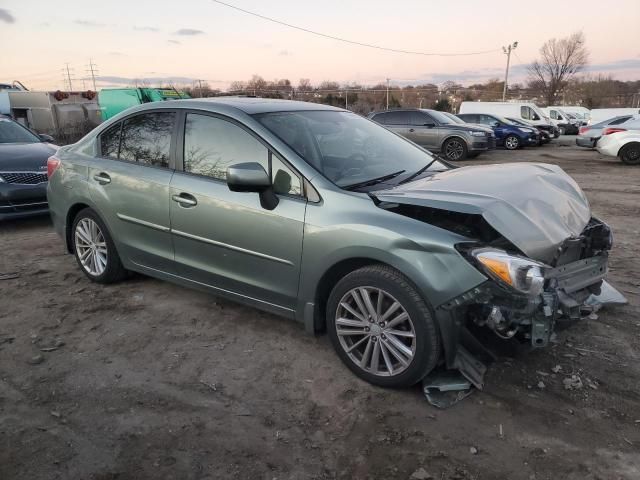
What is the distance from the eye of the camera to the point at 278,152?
3.28m

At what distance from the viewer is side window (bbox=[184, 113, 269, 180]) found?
3418mm

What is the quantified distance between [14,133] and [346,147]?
690 centimetres

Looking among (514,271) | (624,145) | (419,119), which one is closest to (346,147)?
(514,271)

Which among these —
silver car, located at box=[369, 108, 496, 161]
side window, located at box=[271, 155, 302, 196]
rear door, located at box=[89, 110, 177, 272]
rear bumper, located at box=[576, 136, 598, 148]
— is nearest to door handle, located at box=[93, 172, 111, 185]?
rear door, located at box=[89, 110, 177, 272]

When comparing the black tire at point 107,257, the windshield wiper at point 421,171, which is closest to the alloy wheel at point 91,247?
the black tire at point 107,257

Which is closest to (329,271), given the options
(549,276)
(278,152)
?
(278,152)

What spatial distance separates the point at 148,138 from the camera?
4.09 meters

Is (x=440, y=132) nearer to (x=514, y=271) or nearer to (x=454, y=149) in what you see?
(x=454, y=149)

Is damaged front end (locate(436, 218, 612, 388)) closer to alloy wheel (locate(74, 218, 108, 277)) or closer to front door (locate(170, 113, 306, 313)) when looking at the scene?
front door (locate(170, 113, 306, 313))

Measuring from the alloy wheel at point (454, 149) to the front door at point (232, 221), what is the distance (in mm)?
12973

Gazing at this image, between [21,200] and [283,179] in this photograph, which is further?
[21,200]

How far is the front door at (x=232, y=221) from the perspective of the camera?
3.23 m

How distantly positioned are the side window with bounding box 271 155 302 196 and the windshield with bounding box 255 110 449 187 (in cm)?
14

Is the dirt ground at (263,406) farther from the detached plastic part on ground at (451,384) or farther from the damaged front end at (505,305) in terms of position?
the damaged front end at (505,305)
